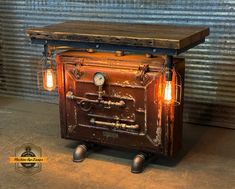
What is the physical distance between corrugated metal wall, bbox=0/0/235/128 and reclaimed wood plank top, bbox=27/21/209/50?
0.69 metres

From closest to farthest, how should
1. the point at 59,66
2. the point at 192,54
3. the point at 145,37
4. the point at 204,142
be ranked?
1. the point at 145,37
2. the point at 59,66
3. the point at 204,142
4. the point at 192,54

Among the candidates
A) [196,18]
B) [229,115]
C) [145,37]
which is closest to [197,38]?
[145,37]

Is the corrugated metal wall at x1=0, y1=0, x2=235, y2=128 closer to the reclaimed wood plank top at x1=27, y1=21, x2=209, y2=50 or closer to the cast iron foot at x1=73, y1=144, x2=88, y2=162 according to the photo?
the reclaimed wood plank top at x1=27, y1=21, x2=209, y2=50

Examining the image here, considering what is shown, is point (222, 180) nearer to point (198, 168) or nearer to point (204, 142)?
point (198, 168)

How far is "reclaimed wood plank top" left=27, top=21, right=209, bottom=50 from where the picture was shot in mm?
2824

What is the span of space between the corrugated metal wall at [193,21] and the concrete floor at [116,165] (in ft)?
0.74

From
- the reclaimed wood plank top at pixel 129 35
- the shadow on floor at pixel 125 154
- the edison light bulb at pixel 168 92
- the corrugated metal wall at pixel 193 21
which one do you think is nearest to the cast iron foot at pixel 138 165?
the shadow on floor at pixel 125 154

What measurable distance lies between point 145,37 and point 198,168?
106 cm

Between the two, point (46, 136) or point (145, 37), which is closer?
point (145, 37)

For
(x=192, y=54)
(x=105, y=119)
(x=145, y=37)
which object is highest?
(x=145, y=37)

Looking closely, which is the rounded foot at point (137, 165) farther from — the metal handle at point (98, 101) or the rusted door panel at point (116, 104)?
the metal handle at point (98, 101)

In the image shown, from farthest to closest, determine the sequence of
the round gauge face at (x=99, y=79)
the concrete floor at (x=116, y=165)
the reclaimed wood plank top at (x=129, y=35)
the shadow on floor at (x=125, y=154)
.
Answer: the shadow on floor at (x=125, y=154)
the round gauge face at (x=99, y=79)
the concrete floor at (x=116, y=165)
the reclaimed wood plank top at (x=129, y=35)

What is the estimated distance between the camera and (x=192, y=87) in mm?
4074

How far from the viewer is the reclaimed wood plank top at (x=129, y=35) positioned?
111 inches
